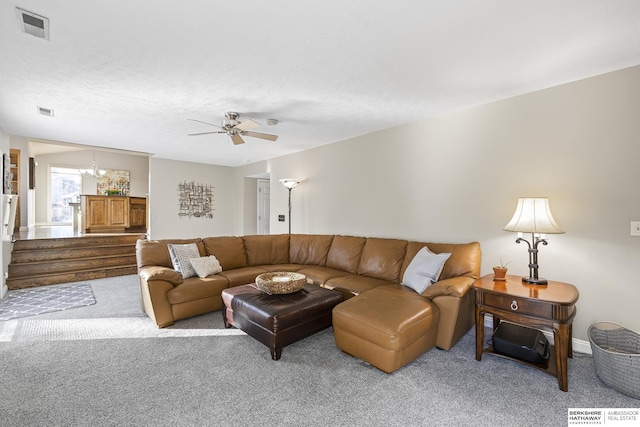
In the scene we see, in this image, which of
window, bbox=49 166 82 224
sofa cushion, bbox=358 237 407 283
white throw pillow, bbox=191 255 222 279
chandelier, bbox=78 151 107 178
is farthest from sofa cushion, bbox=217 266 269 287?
window, bbox=49 166 82 224

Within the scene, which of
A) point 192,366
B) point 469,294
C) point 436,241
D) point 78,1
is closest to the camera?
point 78,1

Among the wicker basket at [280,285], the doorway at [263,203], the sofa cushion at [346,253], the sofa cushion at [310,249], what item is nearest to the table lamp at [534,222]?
the sofa cushion at [346,253]

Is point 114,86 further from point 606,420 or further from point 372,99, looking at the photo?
point 606,420

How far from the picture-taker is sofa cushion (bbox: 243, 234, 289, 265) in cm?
457

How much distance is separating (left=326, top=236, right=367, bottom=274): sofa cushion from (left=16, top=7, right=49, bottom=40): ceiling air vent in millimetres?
3706

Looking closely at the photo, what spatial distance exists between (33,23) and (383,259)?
3.81 m

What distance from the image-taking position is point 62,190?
9.55m

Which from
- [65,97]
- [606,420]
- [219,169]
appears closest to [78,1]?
[65,97]

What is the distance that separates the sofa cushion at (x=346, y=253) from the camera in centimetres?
405

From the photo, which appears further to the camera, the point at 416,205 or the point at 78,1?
the point at 416,205

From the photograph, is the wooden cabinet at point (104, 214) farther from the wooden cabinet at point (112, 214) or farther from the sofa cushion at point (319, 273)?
the sofa cushion at point (319, 273)

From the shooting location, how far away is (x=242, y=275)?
3.81 meters

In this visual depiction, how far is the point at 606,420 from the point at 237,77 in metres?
3.78

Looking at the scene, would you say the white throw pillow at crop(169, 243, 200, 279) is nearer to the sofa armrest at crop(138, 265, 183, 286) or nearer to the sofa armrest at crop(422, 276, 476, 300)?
the sofa armrest at crop(138, 265, 183, 286)
